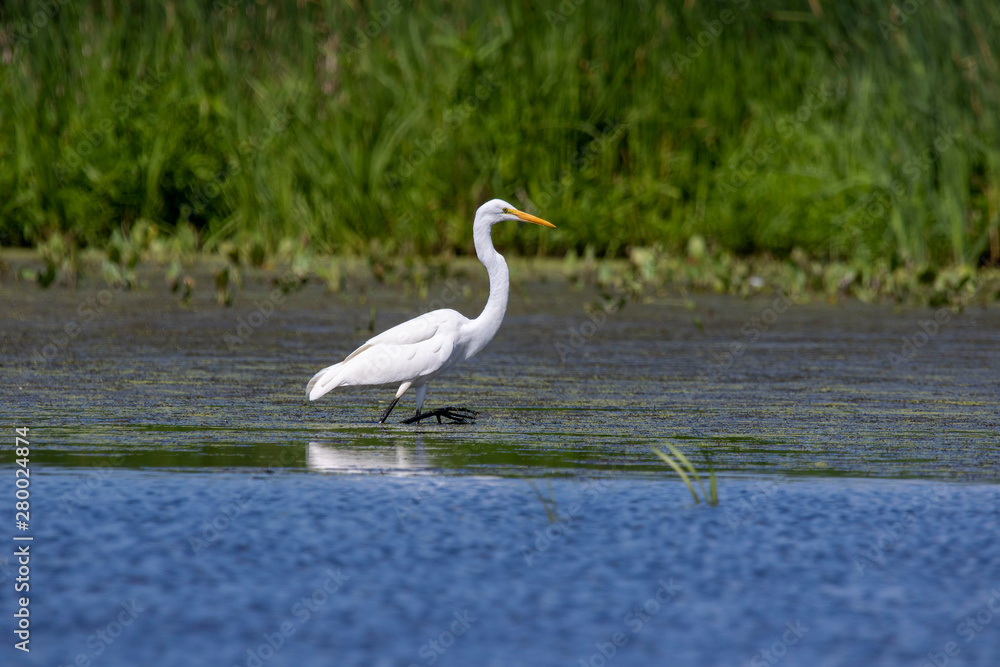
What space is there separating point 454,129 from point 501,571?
340 inches

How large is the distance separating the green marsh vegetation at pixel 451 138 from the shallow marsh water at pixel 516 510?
426cm

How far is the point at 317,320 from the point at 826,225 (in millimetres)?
4551

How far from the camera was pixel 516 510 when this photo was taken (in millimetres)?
4270

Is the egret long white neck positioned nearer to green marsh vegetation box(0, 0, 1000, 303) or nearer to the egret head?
the egret head

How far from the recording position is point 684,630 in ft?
10.7

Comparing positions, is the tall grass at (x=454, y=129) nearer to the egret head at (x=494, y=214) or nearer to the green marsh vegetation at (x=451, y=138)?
the green marsh vegetation at (x=451, y=138)

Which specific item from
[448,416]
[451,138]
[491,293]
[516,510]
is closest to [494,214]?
[491,293]

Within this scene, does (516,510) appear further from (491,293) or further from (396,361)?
(491,293)

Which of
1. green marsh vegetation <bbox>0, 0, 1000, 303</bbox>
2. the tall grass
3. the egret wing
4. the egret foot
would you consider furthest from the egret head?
the tall grass

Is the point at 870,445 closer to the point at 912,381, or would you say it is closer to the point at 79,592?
the point at 912,381

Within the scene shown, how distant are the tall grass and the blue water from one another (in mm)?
7292

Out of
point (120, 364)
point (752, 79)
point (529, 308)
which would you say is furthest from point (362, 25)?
point (120, 364)

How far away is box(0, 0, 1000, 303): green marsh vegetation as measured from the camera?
11734 millimetres

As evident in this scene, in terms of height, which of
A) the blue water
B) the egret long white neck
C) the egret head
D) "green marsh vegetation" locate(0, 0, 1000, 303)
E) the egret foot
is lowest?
the blue water
